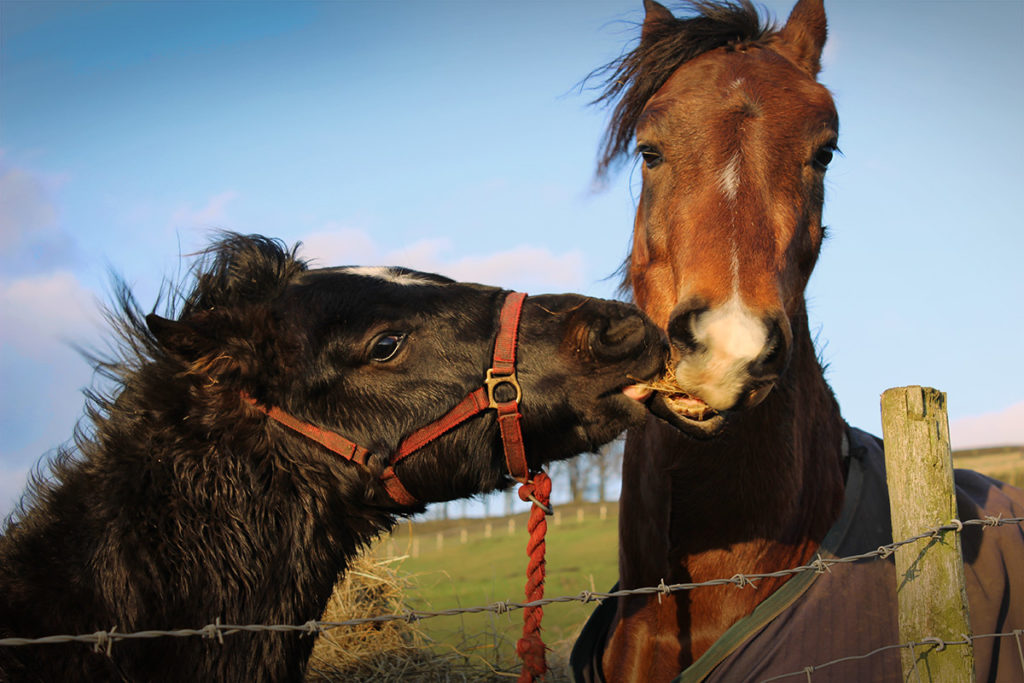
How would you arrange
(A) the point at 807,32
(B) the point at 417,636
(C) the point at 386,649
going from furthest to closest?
(B) the point at 417,636 < (C) the point at 386,649 < (A) the point at 807,32

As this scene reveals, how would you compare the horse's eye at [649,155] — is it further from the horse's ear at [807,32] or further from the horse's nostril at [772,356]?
the horse's nostril at [772,356]

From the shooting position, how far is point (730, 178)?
2.73 meters

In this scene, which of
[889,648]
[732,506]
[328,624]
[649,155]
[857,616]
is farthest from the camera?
[649,155]

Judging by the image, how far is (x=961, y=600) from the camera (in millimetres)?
2445

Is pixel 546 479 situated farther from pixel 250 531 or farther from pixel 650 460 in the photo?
pixel 250 531

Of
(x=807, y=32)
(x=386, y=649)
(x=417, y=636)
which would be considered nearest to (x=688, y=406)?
(x=807, y=32)

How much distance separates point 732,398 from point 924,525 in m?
0.84

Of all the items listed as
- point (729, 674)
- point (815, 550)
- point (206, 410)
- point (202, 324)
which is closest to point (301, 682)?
point (206, 410)

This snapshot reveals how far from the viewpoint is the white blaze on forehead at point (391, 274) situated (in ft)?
8.90

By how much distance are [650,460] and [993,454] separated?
593 centimetres

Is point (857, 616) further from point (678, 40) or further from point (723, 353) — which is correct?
point (678, 40)

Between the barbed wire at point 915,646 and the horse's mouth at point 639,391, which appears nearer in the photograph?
the barbed wire at point 915,646

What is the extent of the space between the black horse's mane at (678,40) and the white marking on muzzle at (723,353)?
1.40 metres

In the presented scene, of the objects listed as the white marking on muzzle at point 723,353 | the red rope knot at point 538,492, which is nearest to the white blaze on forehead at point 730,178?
the white marking on muzzle at point 723,353
